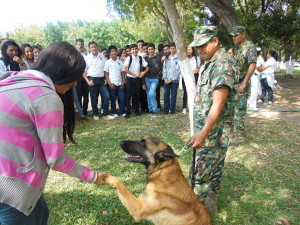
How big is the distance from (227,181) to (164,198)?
74.9 inches

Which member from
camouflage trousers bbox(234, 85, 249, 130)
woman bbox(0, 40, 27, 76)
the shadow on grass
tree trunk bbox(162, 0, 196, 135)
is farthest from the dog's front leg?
woman bbox(0, 40, 27, 76)

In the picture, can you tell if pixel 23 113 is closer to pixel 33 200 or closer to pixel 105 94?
pixel 33 200

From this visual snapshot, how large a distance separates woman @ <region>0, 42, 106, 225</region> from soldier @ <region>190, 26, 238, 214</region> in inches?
54.3

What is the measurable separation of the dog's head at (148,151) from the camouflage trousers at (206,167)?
43 cm

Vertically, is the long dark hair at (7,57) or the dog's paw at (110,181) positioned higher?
the long dark hair at (7,57)

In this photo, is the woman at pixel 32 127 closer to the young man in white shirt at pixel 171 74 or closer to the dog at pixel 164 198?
the dog at pixel 164 198

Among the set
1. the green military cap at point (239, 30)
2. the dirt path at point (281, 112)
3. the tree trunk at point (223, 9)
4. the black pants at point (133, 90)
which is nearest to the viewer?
the green military cap at point (239, 30)

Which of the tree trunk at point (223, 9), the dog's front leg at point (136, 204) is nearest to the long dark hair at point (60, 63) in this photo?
the dog's front leg at point (136, 204)

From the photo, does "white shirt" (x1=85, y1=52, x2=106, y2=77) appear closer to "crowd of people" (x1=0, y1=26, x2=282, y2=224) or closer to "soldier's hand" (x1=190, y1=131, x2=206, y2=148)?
"crowd of people" (x1=0, y1=26, x2=282, y2=224)

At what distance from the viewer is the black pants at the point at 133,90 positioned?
7562mm

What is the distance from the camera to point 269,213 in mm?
2992

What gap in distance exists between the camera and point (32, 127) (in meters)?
1.32

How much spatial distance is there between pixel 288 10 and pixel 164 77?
12896 mm

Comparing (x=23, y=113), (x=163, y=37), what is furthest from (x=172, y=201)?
(x=163, y=37)
